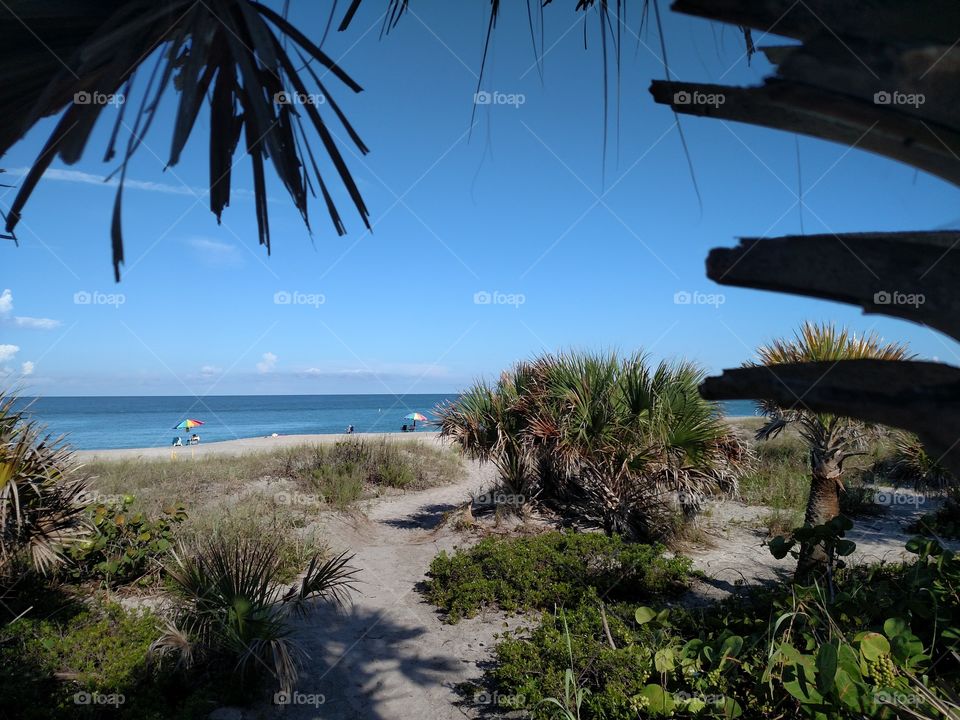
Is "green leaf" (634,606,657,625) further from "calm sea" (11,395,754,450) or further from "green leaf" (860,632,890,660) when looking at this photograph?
"calm sea" (11,395,754,450)

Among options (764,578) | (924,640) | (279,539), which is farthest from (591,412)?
(924,640)

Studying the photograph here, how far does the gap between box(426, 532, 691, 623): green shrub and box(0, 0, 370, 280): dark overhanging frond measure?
5920 mm

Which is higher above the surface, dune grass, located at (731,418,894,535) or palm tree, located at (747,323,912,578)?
palm tree, located at (747,323,912,578)

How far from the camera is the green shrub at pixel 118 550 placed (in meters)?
6.82

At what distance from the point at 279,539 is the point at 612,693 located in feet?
18.2

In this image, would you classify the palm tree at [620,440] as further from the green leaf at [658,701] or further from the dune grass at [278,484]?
the green leaf at [658,701]

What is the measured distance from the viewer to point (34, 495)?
5.85 metres

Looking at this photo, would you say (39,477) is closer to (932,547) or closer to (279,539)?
(279,539)

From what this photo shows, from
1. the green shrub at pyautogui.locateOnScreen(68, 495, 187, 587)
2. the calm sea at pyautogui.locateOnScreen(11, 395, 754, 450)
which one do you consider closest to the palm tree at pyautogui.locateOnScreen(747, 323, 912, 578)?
the green shrub at pyautogui.locateOnScreen(68, 495, 187, 587)

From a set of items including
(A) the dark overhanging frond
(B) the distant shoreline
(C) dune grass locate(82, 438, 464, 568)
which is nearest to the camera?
(A) the dark overhanging frond

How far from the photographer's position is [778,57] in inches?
42.1

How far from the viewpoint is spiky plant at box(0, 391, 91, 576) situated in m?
5.55

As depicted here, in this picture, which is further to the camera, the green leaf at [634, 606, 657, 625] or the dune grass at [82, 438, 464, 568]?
the dune grass at [82, 438, 464, 568]

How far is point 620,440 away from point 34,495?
24.0 ft
